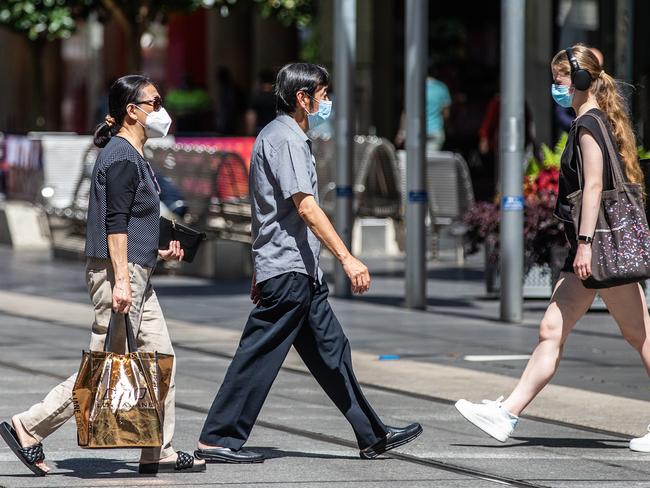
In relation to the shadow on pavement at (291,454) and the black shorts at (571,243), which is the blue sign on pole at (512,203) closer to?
the black shorts at (571,243)

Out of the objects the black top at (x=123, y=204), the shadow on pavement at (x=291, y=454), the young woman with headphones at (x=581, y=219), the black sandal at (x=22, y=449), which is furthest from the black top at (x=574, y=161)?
the black sandal at (x=22, y=449)

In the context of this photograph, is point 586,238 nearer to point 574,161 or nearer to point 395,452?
point 574,161

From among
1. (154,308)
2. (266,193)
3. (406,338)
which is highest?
(266,193)

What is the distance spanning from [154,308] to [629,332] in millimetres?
2184

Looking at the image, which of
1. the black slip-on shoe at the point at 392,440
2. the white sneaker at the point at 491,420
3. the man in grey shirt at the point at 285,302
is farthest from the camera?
the white sneaker at the point at 491,420

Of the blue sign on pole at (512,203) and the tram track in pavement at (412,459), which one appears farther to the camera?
the blue sign on pole at (512,203)

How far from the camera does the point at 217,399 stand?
710 cm

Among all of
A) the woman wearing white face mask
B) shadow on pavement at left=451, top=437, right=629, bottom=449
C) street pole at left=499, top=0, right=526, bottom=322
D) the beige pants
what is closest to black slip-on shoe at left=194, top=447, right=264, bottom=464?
the woman wearing white face mask

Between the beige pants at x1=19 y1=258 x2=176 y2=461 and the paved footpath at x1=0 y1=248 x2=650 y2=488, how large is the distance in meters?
0.21

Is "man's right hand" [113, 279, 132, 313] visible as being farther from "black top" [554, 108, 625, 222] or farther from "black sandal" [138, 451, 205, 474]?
"black top" [554, 108, 625, 222]

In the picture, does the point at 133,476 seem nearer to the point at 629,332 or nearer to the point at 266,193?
the point at 266,193

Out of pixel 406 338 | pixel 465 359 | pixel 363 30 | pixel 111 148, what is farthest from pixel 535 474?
pixel 363 30

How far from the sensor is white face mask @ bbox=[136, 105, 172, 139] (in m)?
6.82

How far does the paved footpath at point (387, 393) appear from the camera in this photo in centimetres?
695
